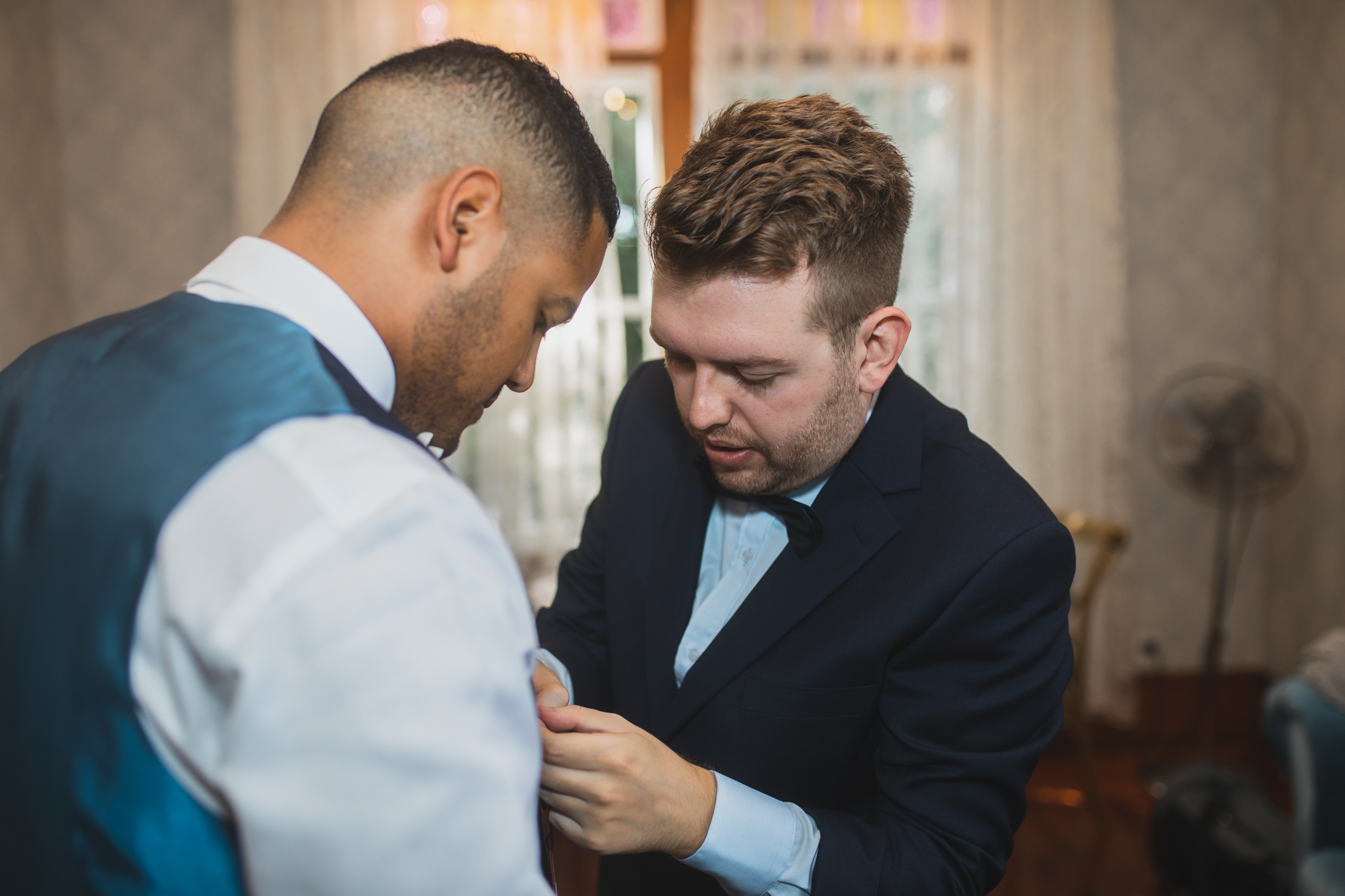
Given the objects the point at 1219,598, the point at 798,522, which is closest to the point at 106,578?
the point at 798,522

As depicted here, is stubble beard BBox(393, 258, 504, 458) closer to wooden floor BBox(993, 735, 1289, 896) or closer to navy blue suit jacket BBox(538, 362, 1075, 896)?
navy blue suit jacket BBox(538, 362, 1075, 896)

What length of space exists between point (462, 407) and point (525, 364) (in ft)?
0.34

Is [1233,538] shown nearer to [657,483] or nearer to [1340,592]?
[1340,592]

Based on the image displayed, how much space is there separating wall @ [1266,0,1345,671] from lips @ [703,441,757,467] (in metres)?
3.61

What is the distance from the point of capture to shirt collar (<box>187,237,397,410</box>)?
0.74 meters

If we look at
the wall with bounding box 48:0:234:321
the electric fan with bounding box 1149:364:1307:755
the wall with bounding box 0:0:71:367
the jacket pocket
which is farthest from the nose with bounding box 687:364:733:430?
the wall with bounding box 48:0:234:321

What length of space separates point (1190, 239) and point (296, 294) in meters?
4.34

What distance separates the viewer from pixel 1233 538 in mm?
3926

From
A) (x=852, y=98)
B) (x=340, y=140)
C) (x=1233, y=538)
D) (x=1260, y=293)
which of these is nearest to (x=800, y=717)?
(x=340, y=140)

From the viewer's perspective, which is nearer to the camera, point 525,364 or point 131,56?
point 525,364

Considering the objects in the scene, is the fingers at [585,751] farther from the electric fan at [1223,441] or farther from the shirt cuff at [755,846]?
the electric fan at [1223,441]

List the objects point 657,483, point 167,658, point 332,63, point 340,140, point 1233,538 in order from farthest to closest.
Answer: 1. point 1233,538
2. point 332,63
3. point 657,483
4. point 340,140
5. point 167,658

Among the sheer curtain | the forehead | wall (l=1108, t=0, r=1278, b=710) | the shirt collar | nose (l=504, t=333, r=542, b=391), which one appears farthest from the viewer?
wall (l=1108, t=0, r=1278, b=710)

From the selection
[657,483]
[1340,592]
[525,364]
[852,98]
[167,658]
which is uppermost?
[852,98]
